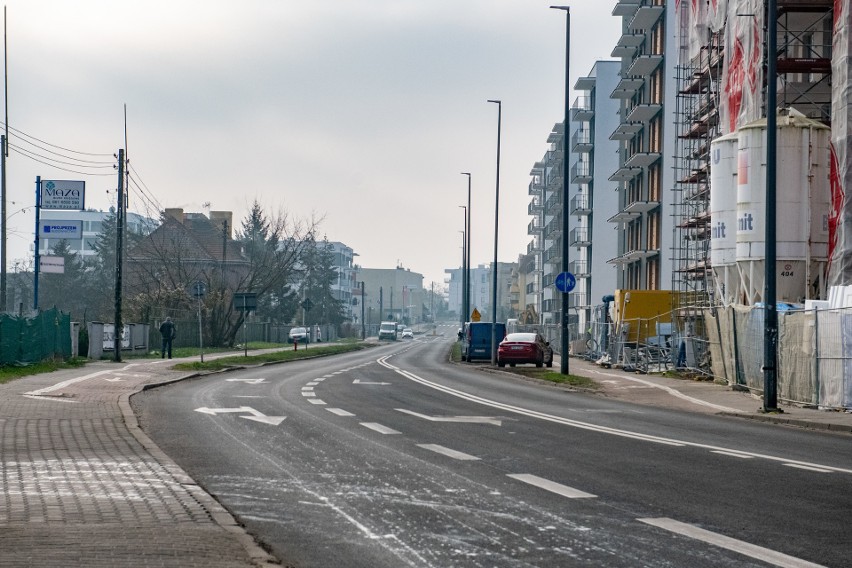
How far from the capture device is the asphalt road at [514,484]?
22.1ft

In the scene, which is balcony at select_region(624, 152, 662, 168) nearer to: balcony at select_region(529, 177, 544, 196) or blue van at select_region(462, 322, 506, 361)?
blue van at select_region(462, 322, 506, 361)

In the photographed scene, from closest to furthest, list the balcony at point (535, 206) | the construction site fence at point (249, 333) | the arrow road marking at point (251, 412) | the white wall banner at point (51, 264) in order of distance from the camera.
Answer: the arrow road marking at point (251, 412) < the white wall banner at point (51, 264) < the construction site fence at point (249, 333) < the balcony at point (535, 206)

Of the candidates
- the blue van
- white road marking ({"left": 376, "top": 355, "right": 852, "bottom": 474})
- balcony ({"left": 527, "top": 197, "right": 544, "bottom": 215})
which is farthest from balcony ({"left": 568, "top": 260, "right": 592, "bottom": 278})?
white road marking ({"left": 376, "top": 355, "right": 852, "bottom": 474})

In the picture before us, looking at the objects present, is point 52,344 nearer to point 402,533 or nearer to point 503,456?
point 503,456

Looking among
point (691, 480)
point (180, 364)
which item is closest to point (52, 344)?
point (180, 364)

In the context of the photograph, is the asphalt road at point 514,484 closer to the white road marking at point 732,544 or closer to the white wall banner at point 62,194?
the white road marking at point 732,544

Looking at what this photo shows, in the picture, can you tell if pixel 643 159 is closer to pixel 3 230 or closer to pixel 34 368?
pixel 3 230

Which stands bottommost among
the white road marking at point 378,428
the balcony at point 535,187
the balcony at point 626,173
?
the white road marking at point 378,428

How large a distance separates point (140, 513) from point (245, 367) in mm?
31678

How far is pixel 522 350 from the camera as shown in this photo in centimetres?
4312

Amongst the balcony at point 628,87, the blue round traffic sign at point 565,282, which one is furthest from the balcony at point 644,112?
the blue round traffic sign at point 565,282

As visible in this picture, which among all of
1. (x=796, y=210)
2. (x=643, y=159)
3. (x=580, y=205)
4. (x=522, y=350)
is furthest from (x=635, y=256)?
(x=796, y=210)

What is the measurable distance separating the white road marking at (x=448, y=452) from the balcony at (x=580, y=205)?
90.7 meters

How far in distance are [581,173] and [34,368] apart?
263 feet
